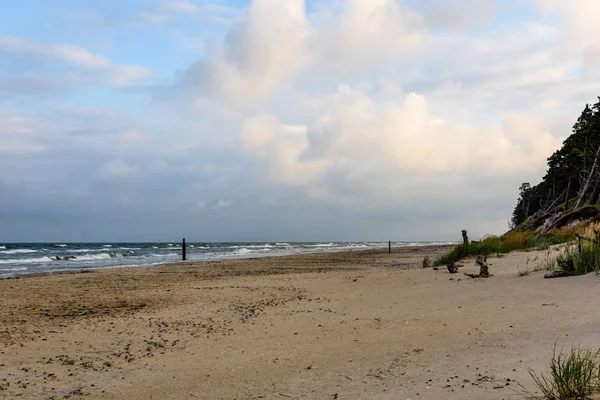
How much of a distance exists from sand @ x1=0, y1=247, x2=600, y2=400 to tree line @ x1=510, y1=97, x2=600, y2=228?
19.7m

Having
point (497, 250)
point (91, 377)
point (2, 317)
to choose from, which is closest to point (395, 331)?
point (91, 377)

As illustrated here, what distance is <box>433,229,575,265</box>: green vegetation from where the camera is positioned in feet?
64.7

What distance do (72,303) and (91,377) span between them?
26.6 ft

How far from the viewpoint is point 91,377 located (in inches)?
253

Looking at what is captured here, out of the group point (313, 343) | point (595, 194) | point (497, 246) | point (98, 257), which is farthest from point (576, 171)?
point (98, 257)

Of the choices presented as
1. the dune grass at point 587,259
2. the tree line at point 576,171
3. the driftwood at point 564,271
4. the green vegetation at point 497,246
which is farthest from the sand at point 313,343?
the tree line at point 576,171

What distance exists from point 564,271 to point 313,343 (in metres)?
6.34

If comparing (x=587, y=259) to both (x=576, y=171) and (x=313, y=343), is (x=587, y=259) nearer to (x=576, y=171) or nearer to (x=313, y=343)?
(x=313, y=343)

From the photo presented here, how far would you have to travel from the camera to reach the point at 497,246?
20.1m

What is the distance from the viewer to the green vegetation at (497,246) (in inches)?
776

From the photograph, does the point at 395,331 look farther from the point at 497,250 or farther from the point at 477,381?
the point at 497,250

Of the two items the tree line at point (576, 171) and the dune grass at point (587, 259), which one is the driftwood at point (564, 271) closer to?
the dune grass at point (587, 259)

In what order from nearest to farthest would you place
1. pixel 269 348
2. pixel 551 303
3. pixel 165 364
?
pixel 165 364 → pixel 269 348 → pixel 551 303

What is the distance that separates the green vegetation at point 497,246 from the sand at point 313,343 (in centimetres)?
729
